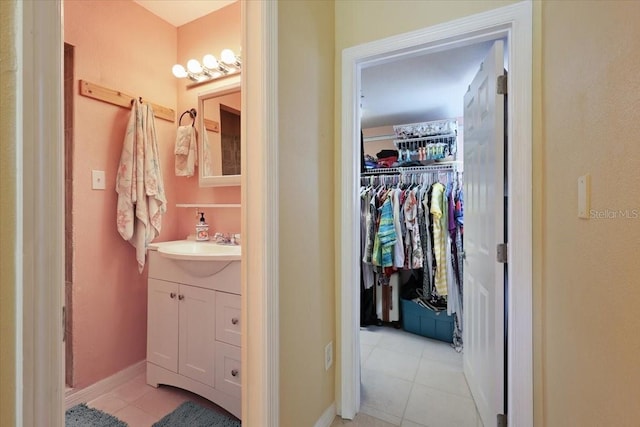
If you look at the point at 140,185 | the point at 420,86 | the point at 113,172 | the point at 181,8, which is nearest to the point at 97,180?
the point at 113,172

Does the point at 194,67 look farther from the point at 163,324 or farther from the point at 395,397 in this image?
the point at 395,397

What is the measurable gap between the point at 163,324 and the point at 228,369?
21.7 inches

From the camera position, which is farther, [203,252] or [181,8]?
[181,8]

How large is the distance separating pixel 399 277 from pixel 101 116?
8.96 feet

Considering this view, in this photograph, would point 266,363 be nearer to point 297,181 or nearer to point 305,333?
point 305,333

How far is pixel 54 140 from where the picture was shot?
0.52 meters

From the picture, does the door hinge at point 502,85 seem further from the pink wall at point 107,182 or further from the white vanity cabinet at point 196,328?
the pink wall at point 107,182

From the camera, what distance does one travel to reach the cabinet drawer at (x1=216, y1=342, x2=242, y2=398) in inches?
58.4

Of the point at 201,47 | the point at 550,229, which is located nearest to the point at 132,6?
the point at 201,47

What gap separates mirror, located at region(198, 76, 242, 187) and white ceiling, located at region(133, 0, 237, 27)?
51 cm

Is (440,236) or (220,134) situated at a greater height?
(220,134)

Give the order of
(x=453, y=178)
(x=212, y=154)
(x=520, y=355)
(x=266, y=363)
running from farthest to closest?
1. (x=453, y=178)
2. (x=212, y=154)
3. (x=520, y=355)
4. (x=266, y=363)

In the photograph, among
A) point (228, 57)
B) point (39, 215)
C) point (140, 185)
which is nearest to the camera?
point (39, 215)

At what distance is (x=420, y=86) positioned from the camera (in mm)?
2619
